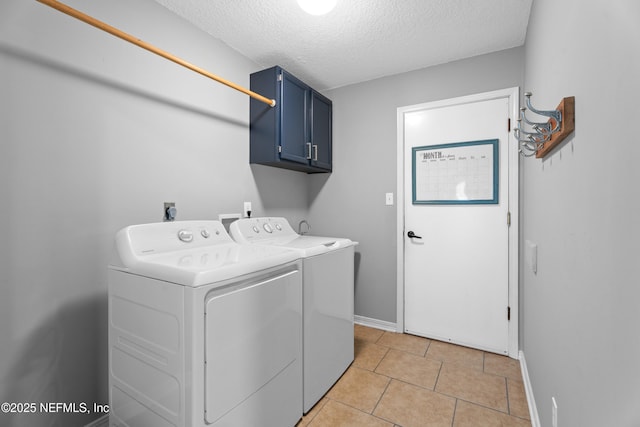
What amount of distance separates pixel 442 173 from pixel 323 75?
1.41m

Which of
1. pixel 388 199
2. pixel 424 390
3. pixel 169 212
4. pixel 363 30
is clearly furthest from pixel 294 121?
pixel 424 390

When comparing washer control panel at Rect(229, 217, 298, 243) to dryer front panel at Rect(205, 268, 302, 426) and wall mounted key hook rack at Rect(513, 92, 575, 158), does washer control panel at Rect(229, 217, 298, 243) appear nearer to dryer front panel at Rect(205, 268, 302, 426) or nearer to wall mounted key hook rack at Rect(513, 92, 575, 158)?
dryer front panel at Rect(205, 268, 302, 426)

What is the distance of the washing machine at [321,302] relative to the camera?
5.27 ft

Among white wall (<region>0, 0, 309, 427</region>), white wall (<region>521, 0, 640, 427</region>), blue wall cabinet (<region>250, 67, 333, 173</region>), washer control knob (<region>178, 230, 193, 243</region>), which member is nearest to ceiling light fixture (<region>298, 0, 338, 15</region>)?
blue wall cabinet (<region>250, 67, 333, 173</region>)

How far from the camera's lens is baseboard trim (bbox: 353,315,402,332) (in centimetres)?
267

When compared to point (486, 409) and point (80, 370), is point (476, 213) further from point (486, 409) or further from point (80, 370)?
point (80, 370)

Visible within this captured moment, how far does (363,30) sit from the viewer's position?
1986mm

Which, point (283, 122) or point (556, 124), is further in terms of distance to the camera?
point (283, 122)

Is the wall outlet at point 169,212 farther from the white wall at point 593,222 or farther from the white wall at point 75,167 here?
the white wall at point 593,222

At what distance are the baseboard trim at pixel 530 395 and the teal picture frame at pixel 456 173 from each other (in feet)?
3.84

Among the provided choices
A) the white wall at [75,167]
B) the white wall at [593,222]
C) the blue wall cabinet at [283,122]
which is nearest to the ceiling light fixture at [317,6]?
the blue wall cabinet at [283,122]

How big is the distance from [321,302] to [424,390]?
2.88 ft

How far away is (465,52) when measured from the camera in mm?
2262

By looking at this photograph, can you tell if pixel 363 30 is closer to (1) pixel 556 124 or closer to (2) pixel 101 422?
(1) pixel 556 124
